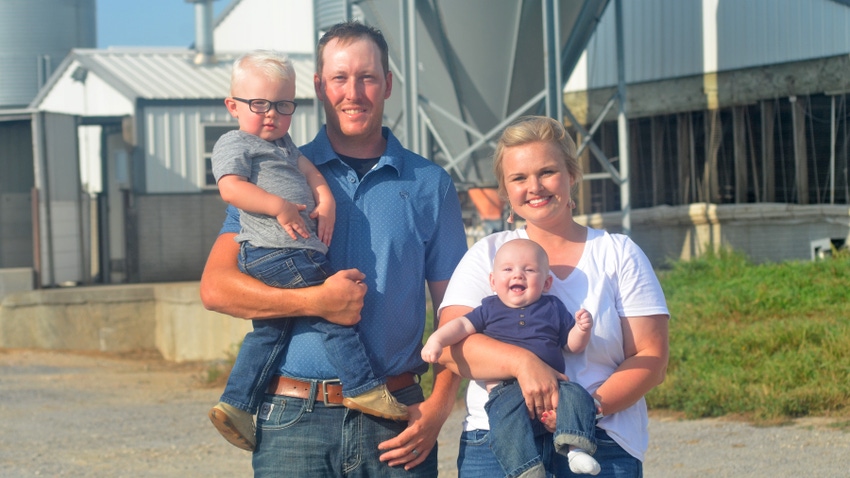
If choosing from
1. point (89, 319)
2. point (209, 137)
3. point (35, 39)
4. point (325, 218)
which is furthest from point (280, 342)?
point (35, 39)

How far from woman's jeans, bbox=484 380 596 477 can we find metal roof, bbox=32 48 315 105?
1710cm

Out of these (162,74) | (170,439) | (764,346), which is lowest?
(170,439)

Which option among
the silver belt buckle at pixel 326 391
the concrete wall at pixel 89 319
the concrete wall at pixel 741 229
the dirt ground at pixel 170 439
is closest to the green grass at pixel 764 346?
the dirt ground at pixel 170 439

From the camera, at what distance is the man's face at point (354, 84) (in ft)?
10.4

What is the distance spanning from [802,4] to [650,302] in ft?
36.0

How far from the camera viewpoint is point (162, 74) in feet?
67.2

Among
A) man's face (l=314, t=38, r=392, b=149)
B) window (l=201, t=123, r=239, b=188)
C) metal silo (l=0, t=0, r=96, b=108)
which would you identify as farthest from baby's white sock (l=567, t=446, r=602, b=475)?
metal silo (l=0, t=0, r=96, b=108)

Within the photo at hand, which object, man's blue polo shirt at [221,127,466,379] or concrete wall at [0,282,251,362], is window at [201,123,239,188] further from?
man's blue polo shirt at [221,127,466,379]

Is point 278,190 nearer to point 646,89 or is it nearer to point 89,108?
point 646,89

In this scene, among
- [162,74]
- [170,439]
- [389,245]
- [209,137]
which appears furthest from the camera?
[162,74]

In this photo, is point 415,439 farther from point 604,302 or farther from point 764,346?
point 764,346

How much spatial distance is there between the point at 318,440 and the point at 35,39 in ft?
87.1

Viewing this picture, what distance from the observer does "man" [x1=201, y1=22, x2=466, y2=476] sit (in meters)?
3.09

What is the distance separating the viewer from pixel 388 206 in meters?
3.24
